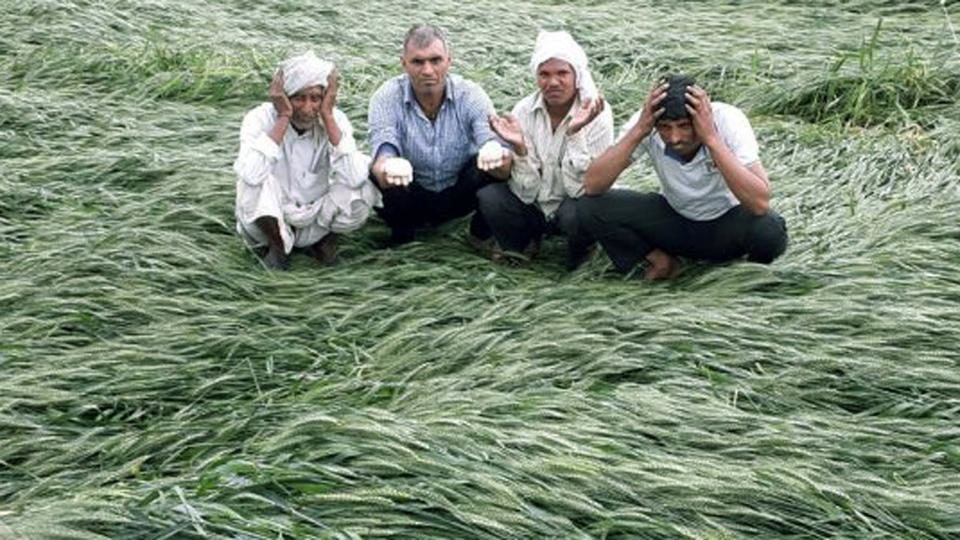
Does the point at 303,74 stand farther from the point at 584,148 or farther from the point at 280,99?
the point at 584,148

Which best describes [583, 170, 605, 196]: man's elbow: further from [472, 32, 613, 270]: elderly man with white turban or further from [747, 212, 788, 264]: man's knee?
[747, 212, 788, 264]: man's knee

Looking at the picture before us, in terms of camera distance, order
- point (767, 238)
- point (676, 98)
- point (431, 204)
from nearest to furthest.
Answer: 1. point (676, 98)
2. point (767, 238)
3. point (431, 204)

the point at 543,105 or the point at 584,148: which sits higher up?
the point at 543,105

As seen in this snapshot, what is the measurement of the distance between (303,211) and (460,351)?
1.21 meters

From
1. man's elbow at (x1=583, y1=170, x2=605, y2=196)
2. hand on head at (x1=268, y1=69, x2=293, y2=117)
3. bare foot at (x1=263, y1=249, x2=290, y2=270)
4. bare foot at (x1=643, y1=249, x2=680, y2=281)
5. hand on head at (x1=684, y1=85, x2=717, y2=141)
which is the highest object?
hand on head at (x1=684, y1=85, x2=717, y2=141)

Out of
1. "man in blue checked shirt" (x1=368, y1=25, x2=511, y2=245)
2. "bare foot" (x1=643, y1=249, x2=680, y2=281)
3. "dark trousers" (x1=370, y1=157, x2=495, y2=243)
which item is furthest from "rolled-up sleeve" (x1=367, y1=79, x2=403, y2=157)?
"bare foot" (x1=643, y1=249, x2=680, y2=281)

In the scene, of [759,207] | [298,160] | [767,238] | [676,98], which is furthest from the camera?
[298,160]

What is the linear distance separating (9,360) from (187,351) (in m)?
0.53

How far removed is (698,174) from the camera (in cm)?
612

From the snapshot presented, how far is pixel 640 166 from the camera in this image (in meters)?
7.64

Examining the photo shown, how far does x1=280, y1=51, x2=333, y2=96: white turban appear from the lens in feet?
21.1

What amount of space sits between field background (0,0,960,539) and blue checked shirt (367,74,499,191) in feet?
0.98

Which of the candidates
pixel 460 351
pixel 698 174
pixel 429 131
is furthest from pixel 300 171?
pixel 698 174

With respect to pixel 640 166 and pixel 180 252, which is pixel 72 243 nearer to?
pixel 180 252
